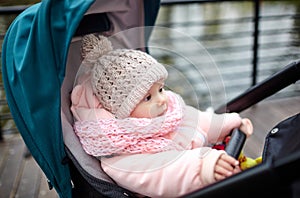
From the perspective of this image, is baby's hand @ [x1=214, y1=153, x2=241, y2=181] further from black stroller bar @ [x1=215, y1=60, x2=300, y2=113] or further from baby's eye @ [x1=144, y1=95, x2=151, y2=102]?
black stroller bar @ [x1=215, y1=60, x2=300, y2=113]

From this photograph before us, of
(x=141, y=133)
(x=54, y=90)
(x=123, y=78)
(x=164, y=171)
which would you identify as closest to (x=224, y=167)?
(x=164, y=171)

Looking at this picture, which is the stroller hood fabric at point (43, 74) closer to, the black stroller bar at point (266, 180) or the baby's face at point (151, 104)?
the baby's face at point (151, 104)

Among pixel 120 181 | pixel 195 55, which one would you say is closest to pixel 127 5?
pixel 195 55

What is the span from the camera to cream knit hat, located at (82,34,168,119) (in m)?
1.19

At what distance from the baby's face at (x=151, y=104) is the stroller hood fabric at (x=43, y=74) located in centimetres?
24

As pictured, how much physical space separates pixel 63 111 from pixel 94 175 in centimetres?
26

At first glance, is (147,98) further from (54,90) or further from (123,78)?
(54,90)

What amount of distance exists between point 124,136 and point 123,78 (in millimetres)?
170

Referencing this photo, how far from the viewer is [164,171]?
1.09 meters

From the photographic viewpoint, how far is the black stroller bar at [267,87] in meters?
1.42

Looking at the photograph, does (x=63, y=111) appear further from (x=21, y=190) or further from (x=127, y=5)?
(x=21, y=190)

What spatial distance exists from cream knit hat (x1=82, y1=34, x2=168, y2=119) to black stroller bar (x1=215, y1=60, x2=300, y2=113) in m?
0.43

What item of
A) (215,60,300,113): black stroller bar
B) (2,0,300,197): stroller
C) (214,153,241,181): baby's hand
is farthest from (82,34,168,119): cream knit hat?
(215,60,300,113): black stroller bar

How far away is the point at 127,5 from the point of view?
146 cm
